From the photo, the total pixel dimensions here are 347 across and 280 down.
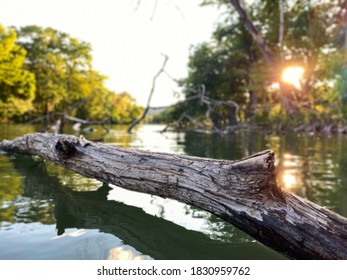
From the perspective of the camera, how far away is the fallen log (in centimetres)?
221

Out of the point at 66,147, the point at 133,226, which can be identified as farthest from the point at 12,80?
the point at 133,226

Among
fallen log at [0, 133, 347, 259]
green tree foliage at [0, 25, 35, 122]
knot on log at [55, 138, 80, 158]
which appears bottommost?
fallen log at [0, 133, 347, 259]

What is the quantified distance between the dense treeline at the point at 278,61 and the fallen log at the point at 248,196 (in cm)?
1563

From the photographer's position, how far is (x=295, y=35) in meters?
29.3

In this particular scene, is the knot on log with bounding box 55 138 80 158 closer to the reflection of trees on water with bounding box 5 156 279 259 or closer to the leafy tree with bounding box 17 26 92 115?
the reflection of trees on water with bounding box 5 156 279 259

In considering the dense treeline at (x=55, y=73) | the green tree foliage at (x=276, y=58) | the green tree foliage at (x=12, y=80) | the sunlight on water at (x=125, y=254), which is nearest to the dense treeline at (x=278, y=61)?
the green tree foliage at (x=276, y=58)

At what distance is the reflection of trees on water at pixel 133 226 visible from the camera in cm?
249

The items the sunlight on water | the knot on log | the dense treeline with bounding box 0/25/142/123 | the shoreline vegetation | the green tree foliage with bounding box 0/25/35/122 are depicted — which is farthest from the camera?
the dense treeline with bounding box 0/25/142/123

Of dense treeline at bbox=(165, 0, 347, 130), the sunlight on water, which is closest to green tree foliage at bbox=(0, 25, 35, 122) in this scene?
dense treeline at bbox=(165, 0, 347, 130)

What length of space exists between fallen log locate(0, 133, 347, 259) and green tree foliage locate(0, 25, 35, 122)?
28.1 meters

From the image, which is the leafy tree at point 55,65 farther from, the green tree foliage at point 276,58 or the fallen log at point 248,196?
the fallen log at point 248,196

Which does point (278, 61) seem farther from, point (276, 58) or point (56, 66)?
point (56, 66)

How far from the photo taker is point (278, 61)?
2262cm
